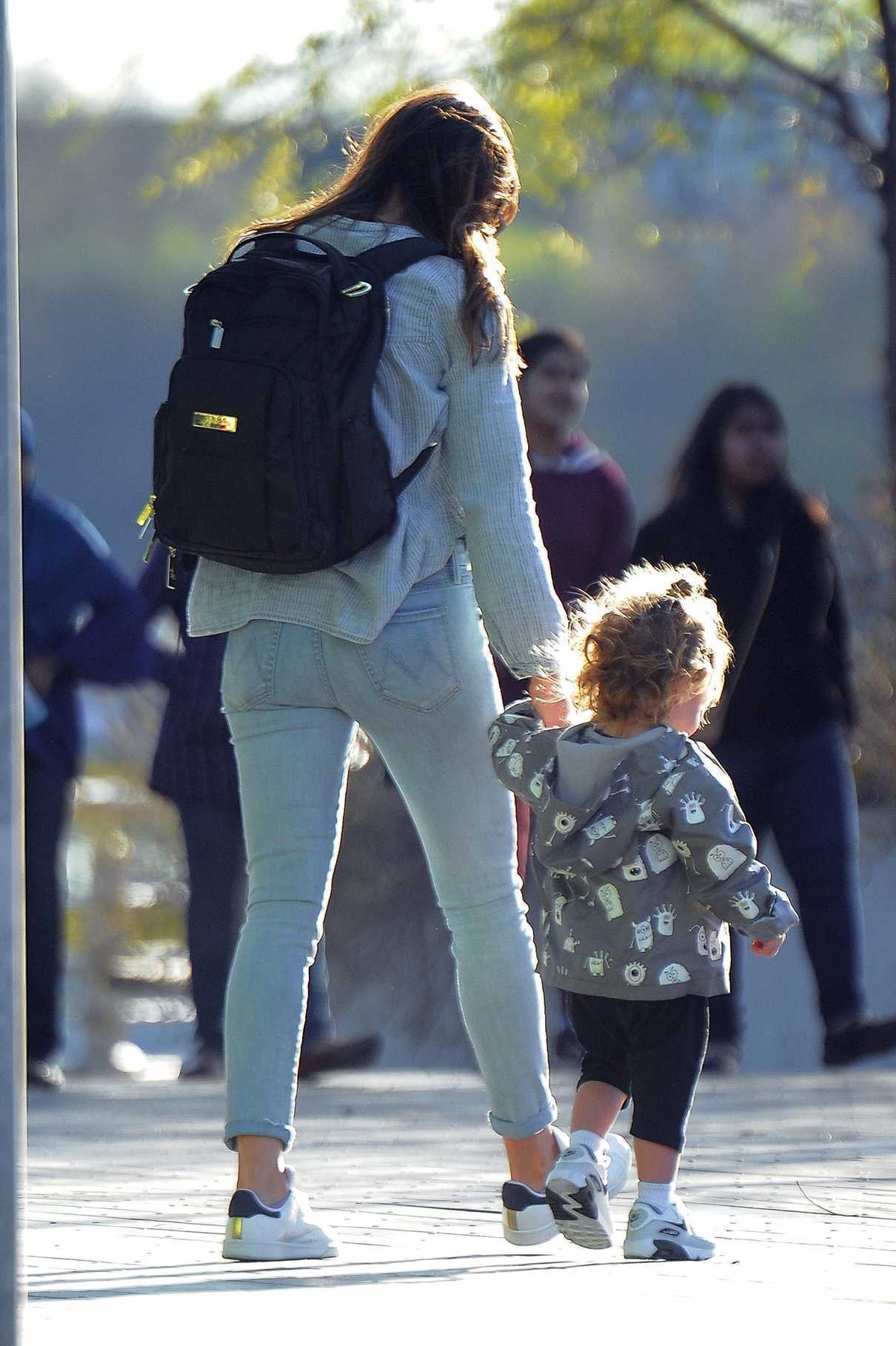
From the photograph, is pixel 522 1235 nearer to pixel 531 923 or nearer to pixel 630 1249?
pixel 630 1249

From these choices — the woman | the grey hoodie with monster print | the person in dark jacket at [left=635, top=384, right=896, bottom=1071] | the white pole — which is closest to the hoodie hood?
the grey hoodie with monster print

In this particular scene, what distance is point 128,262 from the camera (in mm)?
19281

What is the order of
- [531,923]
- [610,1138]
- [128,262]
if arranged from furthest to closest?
[128,262] → [531,923] → [610,1138]

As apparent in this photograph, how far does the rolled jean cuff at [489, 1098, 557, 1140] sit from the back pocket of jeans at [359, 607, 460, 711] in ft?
2.10

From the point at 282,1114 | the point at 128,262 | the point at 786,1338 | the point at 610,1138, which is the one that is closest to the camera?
the point at 786,1338

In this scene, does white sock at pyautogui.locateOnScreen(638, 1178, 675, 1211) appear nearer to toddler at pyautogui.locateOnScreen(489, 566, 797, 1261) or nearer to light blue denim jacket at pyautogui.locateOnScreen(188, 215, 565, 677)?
toddler at pyautogui.locateOnScreen(489, 566, 797, 1261)

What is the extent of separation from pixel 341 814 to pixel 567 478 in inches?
113

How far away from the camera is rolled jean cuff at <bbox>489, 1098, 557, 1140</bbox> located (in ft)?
11.7

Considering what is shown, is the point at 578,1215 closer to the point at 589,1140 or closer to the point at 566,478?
the point at 589,1140

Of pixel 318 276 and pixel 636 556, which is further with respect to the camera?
pixel 636 556

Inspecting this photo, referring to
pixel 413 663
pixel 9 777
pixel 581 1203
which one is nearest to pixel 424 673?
pixel 413 663

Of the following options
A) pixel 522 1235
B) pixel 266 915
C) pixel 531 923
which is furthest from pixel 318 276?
pixel 531 923

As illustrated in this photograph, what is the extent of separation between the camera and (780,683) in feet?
20.9

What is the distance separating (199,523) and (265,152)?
6.68m
